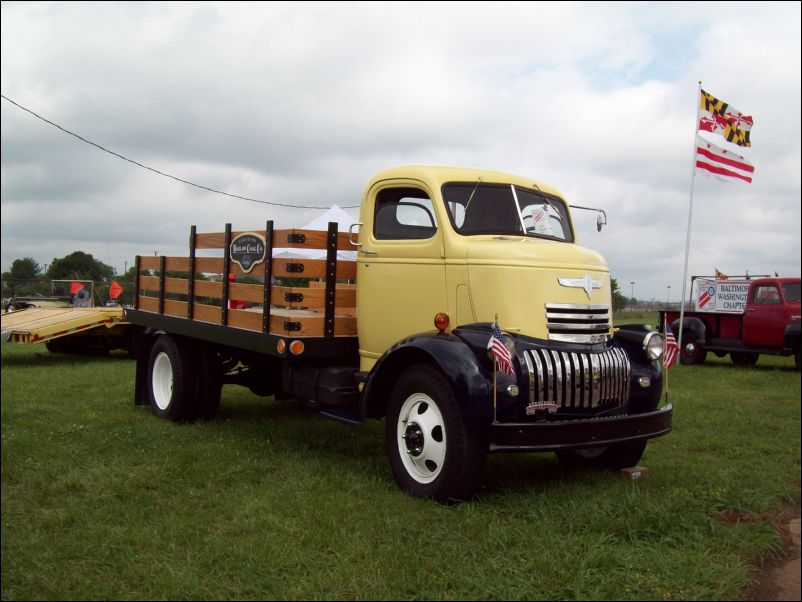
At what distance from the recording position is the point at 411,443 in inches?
190

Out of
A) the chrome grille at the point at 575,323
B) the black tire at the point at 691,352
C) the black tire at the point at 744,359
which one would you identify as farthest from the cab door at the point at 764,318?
the chrome grille at the point at 575,323

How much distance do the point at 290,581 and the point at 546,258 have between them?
2.81 metres

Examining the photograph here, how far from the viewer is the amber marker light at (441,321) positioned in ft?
15.9

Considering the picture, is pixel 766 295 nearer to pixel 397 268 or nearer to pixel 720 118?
pixel 720 118

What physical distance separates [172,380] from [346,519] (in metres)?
3.79

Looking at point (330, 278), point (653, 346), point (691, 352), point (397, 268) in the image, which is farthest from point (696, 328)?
point (330, 278)

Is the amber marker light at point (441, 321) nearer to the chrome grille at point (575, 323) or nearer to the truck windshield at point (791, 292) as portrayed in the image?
the chrome grille at point (575, 323)

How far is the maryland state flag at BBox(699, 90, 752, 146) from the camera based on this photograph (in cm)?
1305

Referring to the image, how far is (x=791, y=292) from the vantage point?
13703mm

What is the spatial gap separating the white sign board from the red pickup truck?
30 cm

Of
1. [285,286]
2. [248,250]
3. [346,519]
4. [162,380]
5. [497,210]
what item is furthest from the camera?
[162,380]

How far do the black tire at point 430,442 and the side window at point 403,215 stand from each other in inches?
49.2

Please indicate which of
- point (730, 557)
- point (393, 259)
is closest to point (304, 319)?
point (393, 259)

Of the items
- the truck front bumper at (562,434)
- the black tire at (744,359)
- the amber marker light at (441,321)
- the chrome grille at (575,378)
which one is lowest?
the black tire at (744,359)
